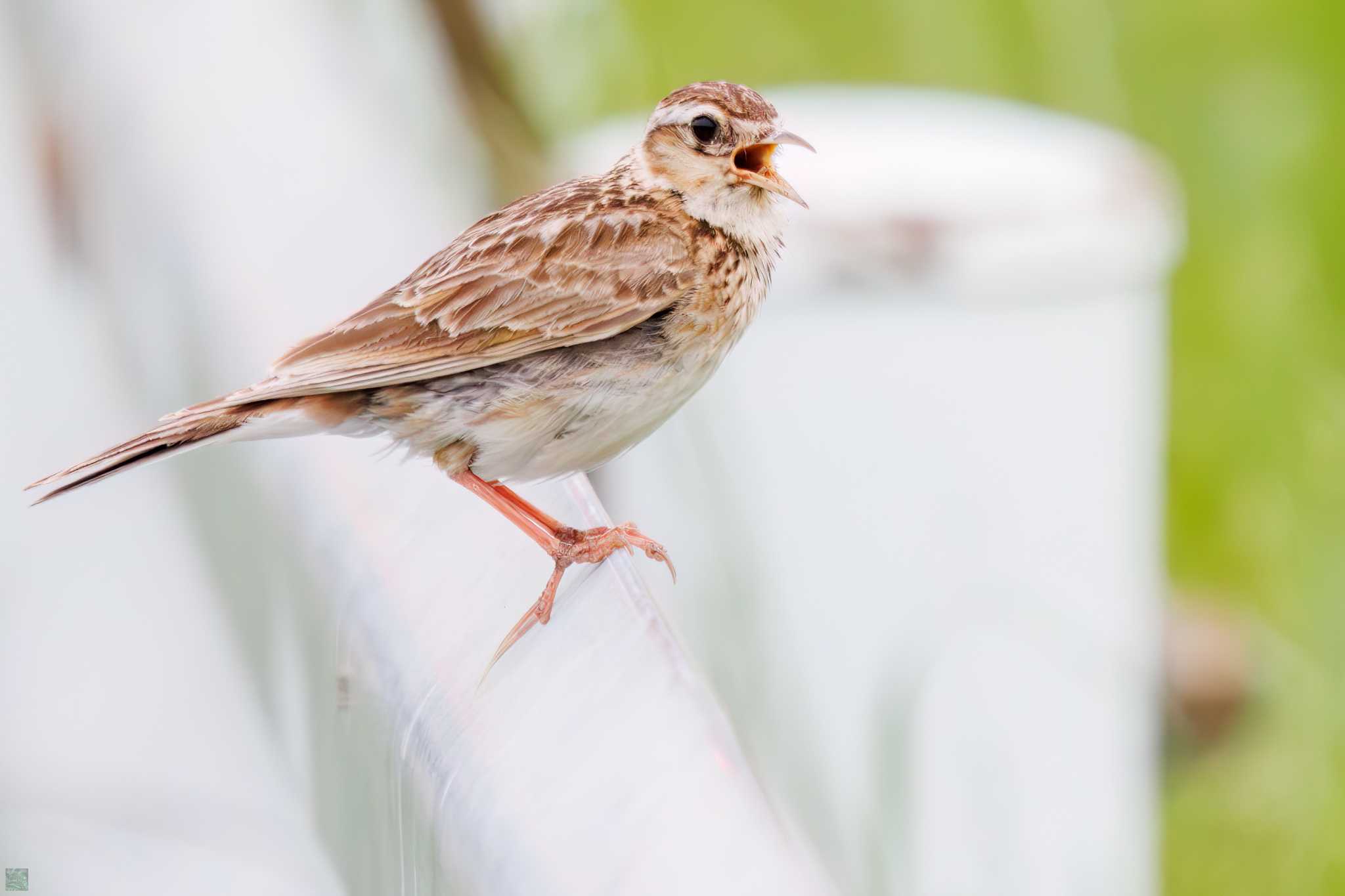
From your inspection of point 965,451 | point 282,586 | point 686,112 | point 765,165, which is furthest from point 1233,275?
point 282,586

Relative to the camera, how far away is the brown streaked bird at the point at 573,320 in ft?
6.63

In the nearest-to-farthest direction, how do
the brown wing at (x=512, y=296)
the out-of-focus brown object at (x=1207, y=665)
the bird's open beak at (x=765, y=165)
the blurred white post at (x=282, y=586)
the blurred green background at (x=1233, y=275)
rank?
1. the blurred white post at (x=282, y=586)
2. the brown wing at (x=512, y=296)
3. the bird's open beak at (x=765, y=165)
4. the blurred green background at (x=1233, y=275)
5. the out-of-focus brown object at (x=1207, y=665)

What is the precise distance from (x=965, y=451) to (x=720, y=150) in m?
1.62

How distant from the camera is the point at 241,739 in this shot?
211 centimetres

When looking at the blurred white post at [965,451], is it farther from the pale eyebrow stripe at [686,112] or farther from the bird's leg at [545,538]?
the bird's leg at [545,538]

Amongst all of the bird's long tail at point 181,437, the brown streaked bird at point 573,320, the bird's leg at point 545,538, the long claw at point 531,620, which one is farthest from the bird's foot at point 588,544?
the bird's long tail at point 181,437

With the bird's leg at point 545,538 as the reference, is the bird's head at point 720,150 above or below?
above

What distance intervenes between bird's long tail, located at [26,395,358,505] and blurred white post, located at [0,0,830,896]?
39 mm

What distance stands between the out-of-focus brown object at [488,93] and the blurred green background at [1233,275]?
84cm

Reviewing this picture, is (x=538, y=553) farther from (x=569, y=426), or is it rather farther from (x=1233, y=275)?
(x=1233, y=275)

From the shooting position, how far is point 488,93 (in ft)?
9.88

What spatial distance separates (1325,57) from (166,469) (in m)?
4.45

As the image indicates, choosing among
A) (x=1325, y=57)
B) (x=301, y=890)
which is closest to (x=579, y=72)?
(x=301, y=890)

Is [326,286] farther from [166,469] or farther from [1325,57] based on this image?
[1325,57]
